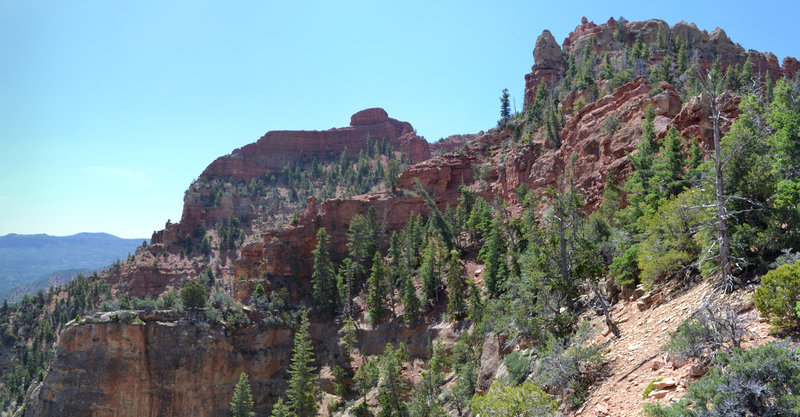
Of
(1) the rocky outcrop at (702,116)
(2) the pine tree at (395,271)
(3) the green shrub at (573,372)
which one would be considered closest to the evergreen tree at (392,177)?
(2) the pine tree at (395,271)

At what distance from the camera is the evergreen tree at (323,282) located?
62.5 meters

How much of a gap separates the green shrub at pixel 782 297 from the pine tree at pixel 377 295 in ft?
154

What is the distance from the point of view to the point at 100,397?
154 ft

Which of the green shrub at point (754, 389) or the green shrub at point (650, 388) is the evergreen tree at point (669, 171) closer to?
the green shrub at point (650, 388)

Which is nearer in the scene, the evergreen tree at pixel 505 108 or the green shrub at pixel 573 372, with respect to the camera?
the green shrub at pixel 573 372

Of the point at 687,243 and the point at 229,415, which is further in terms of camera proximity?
the point at 229,415

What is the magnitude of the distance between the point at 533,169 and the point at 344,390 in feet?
120

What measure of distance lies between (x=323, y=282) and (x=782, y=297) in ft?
186

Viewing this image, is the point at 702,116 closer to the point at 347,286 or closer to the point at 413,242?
the point at 413,242

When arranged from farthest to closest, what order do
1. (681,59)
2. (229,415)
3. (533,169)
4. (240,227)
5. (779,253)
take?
(240,227), (681,59), (533,169), (229,415), (779,253)

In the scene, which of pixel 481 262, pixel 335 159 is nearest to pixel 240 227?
pixel 335 159

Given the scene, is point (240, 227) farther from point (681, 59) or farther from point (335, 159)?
point (681, 59)

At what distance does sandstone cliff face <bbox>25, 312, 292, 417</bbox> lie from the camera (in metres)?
46.8

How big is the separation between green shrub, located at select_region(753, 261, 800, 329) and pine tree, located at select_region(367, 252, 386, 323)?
47078mm
